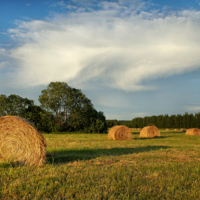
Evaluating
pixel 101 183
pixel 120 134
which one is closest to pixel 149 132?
pixel 120 134

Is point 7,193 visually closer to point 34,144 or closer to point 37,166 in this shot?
point 37,166

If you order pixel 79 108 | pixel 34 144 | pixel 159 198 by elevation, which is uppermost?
pixel 79 108

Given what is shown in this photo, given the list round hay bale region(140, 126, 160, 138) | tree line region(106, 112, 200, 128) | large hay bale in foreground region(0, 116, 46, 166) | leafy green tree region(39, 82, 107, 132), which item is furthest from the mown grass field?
tree line region(106, 112, 200, 128)

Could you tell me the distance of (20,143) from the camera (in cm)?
689

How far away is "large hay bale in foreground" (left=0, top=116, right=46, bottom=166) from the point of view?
21.8ft

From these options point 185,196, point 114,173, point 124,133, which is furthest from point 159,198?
point 124,133

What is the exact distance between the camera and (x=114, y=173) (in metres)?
5.52

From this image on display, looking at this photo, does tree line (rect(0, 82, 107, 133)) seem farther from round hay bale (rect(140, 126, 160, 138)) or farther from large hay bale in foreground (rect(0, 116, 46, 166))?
large hay bale in foreground (rect(0, 116, 46, 166))

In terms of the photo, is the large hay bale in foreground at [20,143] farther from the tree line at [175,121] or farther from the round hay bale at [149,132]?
the tree line at [175,121]

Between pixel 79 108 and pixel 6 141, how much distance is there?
2655 cm

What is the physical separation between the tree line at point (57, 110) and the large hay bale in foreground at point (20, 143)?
24972mm

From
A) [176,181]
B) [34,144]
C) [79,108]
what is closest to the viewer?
[176,181]

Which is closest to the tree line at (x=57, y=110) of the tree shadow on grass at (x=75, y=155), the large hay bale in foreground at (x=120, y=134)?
the large hay bale in foreground at (x=120, y=134)

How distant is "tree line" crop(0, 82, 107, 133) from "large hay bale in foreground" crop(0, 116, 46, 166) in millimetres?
24972
